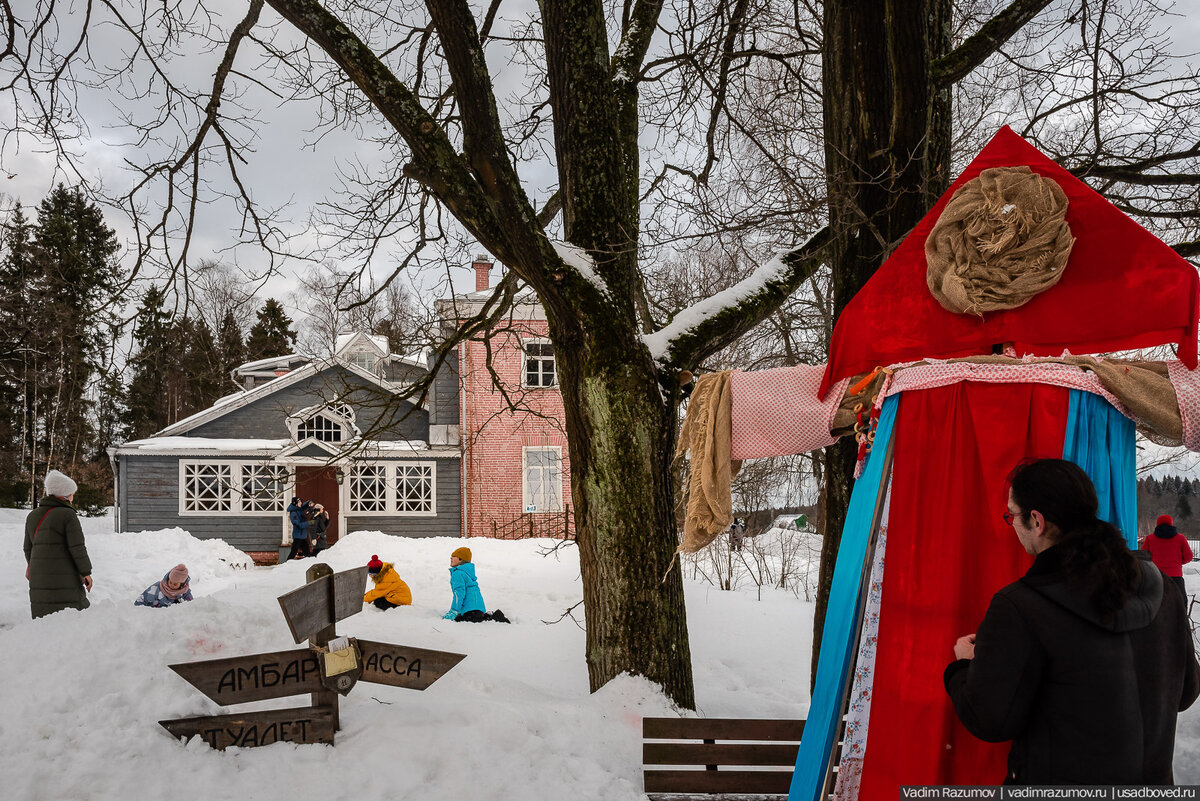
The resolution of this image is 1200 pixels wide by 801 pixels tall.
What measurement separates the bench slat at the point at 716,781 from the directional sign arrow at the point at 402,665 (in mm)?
1301

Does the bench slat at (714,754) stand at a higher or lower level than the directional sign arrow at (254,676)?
lower

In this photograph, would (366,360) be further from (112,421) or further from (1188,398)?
(1188,398)

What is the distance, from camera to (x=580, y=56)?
17.3 ft

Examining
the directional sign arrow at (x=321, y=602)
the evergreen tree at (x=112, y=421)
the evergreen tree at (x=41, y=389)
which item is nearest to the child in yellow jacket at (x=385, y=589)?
the directional sign arrow at (x=321, y=602)

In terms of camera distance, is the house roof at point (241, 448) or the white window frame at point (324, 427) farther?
the white window frame at point (324, 427)

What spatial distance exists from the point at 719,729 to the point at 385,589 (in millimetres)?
6668

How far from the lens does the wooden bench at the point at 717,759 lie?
3670 millimetres

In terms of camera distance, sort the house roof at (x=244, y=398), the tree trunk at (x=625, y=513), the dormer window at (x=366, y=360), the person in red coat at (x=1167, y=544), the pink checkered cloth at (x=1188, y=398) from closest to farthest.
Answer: the pink checkered cloth at (x=1188, y=398)
the tree trunk at (x=625, y=513)
the person in red coat at (x=1167, y=544)
the house roof at (x=244, y=398)
the dormer window at (x=366, y=360)

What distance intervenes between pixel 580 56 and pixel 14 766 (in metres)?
5.25

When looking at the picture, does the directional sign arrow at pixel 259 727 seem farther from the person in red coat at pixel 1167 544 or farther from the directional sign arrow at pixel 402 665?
the person in red coat at pixel 1167 544

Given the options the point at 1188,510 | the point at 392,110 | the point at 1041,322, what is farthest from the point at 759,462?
the point at 1041,322

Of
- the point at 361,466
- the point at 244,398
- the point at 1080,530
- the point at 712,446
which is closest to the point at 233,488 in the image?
the point at 244,398

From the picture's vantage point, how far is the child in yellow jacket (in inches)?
368

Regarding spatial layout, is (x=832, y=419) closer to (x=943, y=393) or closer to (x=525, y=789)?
(x=943, y=393)
